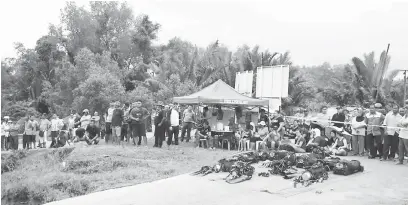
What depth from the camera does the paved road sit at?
743 centimetres

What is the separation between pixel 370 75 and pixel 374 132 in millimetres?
15113

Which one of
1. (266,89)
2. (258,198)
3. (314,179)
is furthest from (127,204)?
(266,89)

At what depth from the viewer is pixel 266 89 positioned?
17.4m

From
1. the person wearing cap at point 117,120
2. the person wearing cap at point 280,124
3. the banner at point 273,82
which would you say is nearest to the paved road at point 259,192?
the person wearing cap at point 280,124

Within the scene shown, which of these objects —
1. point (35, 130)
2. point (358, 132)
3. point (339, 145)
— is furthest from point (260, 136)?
point (35, 130)

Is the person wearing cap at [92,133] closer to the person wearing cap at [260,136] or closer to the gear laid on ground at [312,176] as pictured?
the person wearing cap at [260,136]

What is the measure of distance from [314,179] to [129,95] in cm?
2015

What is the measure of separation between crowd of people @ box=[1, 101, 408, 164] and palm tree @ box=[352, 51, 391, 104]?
33.4 ft

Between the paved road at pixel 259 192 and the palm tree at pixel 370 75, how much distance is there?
16173 mm

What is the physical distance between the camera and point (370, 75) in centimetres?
2548

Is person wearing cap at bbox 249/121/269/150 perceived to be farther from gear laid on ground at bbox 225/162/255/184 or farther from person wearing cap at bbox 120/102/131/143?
gear laid on ground at bbox 225/162/255/184

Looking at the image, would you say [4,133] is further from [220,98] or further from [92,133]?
[220,98]

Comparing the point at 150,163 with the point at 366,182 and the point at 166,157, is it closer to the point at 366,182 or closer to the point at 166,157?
the point at 166,157

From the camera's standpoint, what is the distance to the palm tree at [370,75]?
79.8 feet
